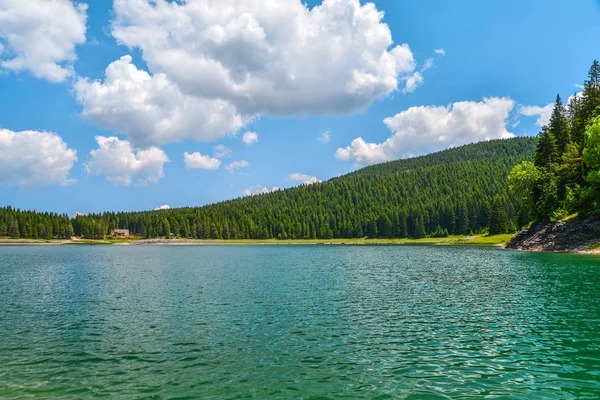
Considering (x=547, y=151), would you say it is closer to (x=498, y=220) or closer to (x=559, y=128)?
(x=559, y=128)

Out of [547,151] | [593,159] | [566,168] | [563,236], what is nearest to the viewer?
[593,159]

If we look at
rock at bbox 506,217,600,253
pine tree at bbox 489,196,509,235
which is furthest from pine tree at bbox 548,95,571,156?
pine tree at bbox 489,196,509,235

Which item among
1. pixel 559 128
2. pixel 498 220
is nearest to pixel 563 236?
pixel 559 128

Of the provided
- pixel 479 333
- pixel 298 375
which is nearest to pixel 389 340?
pixel 479 333

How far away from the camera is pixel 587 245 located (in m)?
84.1

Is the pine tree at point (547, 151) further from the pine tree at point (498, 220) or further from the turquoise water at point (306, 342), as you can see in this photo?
the turquoise water at point (306, 342)

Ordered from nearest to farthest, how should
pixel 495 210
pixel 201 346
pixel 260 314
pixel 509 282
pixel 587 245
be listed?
1. pixel 201 346
2. pixel 260 314
3. pixel 509 282
4. pixel 587 245
5. pixel 495 210

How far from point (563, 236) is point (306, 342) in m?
91.4

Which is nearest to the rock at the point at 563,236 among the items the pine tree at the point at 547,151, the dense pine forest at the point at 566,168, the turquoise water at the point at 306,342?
the dense pine forest at the point at 566,168

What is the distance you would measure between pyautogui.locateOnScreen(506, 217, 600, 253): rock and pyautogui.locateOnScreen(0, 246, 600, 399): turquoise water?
48940 mm

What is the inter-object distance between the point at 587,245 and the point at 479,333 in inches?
3024

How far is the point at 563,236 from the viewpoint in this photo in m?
92.1

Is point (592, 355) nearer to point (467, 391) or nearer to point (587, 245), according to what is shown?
point (467, 391)

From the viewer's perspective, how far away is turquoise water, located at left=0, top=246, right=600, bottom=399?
1711cm
